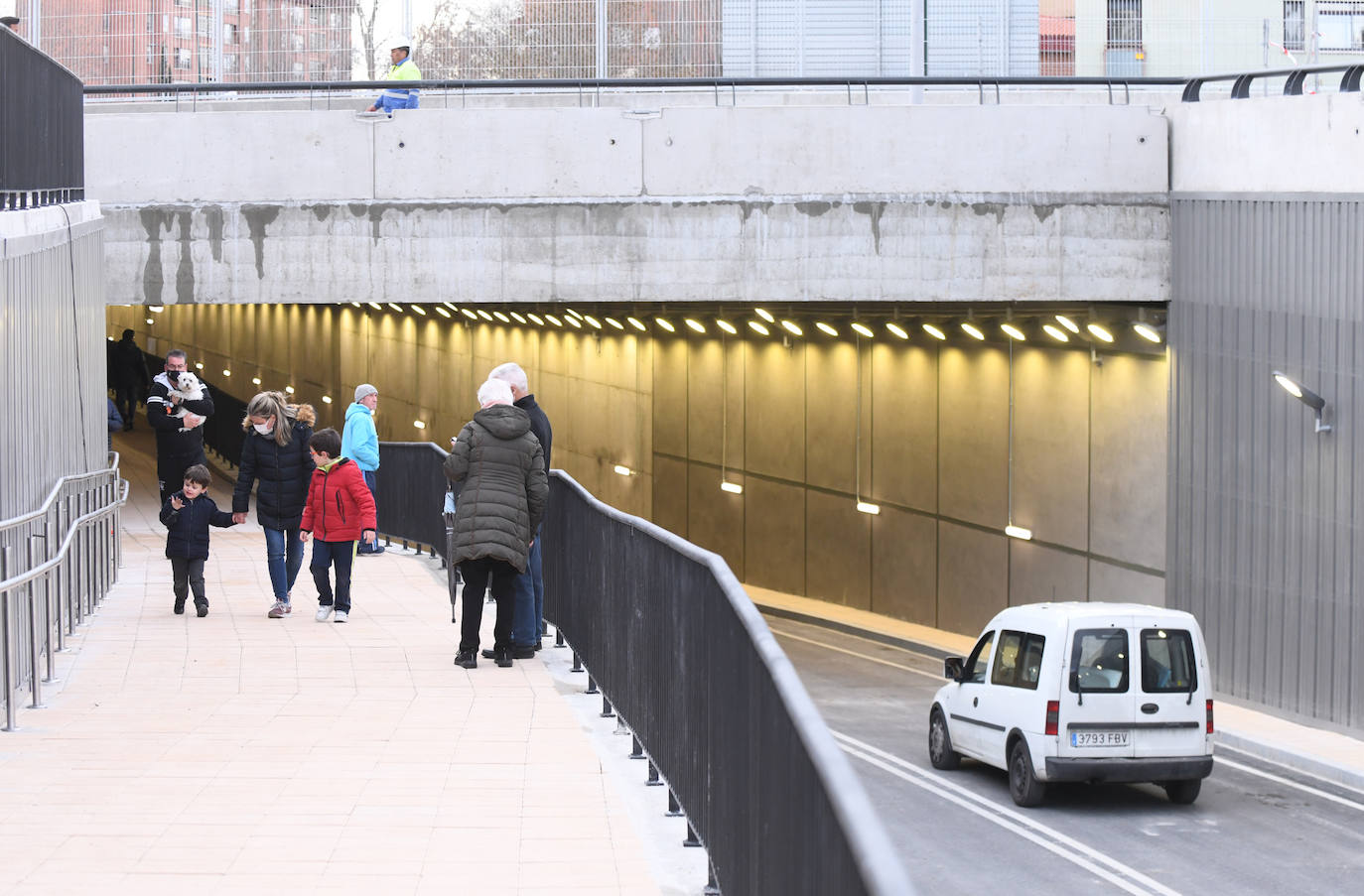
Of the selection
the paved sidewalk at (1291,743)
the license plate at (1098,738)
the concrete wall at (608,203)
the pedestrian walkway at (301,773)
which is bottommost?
the paved sidewalk at (1291,743)

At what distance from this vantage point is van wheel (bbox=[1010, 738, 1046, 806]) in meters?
14.9

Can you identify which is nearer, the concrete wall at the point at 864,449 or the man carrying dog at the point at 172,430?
the man carrying dog at the point at 172,430

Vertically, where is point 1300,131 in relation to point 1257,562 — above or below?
above

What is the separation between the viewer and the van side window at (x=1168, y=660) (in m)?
14.7

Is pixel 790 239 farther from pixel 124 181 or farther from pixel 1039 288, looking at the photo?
pixel 124 181

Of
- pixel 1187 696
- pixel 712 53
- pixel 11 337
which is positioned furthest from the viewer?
pixel 712 53

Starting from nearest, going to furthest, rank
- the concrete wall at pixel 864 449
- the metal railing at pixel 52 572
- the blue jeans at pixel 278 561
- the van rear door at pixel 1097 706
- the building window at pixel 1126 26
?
the metal railing at pixel 52 572
the blue jeans at pixel 278 561
the van rear door at pixel 1097 706
the concrete wall at pixel 864 449
the building window at pixel 1126 26

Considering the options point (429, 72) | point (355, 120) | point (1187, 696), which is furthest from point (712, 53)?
point (1187, 696)

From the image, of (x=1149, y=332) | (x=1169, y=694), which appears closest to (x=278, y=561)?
(x=1169, y=694)

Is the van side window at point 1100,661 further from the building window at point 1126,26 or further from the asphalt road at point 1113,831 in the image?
the building window at point 1126,26

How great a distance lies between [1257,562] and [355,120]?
36.1 ft

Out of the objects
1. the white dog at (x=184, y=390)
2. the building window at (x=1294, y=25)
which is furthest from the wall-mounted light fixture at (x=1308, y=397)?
the white dog at (x=184, y=390)

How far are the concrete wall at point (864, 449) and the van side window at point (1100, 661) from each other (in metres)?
7.07

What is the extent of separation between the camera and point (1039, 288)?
20.6 meters
